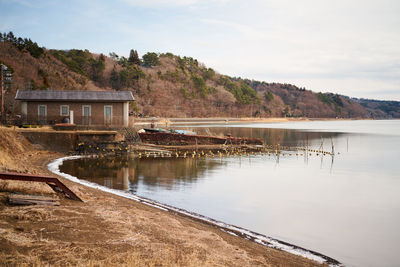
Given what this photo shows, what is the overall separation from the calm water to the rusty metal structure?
4332 millimetres

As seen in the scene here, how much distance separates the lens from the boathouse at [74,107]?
91.7ft

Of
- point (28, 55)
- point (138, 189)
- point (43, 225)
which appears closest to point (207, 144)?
point (138, 189)

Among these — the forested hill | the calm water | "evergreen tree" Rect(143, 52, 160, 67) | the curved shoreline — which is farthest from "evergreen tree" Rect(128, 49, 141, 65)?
the curved shoreline

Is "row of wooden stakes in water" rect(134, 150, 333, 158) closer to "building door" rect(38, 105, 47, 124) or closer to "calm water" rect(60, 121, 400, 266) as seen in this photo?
"calm water" rect(60, 121, 400, 266)

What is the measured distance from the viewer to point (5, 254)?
18.4ft

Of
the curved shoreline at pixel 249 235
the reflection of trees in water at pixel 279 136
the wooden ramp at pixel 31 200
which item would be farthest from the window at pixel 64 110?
the wooden ramp at pixel 31 200

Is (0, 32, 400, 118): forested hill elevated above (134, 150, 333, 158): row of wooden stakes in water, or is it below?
above

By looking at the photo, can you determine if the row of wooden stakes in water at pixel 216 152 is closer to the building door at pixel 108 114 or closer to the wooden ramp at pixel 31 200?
the building door at pixel 108 114

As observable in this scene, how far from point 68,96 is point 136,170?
12.2 m

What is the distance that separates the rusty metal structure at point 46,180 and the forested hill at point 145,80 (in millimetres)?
23563

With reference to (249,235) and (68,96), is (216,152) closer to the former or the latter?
(68,96)

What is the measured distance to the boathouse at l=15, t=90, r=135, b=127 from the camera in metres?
28.0

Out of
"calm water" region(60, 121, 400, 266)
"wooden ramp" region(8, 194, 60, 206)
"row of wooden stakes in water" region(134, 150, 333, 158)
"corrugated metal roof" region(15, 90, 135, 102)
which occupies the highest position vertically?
Answer: "corrugated metal roof" region(15, 90, 135, 102)

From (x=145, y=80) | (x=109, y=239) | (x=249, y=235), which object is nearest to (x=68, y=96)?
(x=249, y=235)
